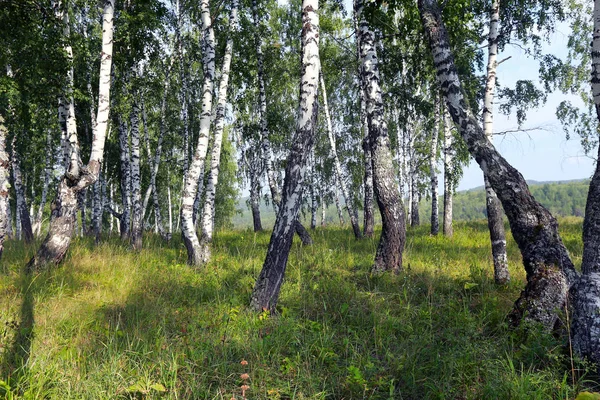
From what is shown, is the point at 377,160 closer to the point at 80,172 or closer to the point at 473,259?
the point at 473,259

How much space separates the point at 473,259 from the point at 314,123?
196 inches

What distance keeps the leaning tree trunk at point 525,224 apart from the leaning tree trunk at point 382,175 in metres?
1.79

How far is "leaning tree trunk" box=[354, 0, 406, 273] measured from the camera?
20.2ft

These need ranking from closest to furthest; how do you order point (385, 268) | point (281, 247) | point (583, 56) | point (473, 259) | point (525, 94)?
1. point (281, 247)
2. point (385, 268)
3. point (473, 259)
4. point (525, 94)
5. point (583, 56)

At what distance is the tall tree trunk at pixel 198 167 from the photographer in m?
7.25

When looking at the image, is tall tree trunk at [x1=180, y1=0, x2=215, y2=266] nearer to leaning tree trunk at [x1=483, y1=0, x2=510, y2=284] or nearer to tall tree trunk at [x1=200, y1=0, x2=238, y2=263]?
tall tree trunk at [x1=200, y1=0, x2=238, y2=263]

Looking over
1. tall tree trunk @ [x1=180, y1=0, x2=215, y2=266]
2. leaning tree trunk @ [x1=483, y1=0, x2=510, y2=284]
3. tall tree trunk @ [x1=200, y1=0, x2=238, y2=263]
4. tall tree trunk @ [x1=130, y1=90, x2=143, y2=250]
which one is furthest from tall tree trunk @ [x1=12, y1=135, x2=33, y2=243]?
leaning tree trunk @ [x1=483, y1=0, x2=510, y2=284]

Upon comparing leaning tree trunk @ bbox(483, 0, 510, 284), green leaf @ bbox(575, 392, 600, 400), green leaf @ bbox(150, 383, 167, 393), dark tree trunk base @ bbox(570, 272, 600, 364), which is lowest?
green leaf @ bbox(150, 383, 167, 393)

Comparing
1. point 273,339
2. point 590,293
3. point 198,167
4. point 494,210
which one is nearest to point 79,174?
point 198,167

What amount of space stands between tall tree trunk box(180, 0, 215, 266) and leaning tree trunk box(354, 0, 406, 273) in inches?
137

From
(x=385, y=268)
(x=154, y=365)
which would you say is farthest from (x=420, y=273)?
(x=154, y=365)

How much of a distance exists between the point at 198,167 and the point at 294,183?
3.54 metres

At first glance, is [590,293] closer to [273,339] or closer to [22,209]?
[273,339]

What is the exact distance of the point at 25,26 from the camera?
663cm
